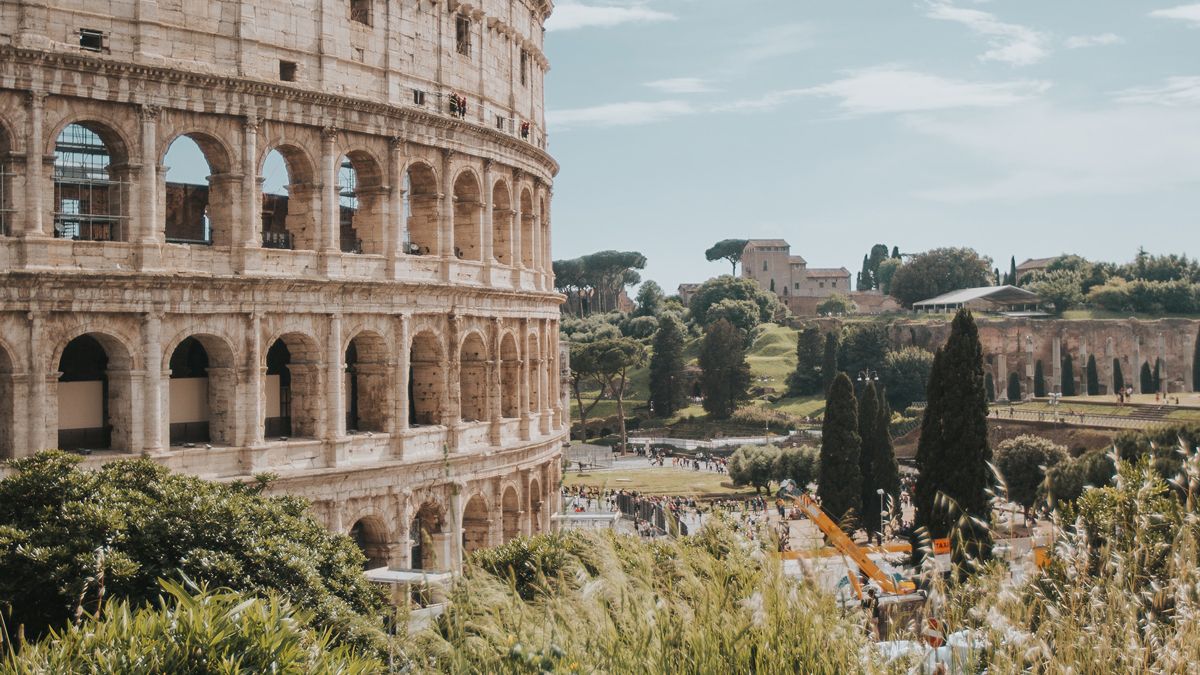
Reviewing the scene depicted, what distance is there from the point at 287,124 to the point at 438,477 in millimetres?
8153

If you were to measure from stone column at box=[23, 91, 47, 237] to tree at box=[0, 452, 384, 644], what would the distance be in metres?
5.89

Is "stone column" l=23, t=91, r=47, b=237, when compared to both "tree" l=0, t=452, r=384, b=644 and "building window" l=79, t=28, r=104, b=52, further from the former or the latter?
"tree" l=0, t=452, r=384, b=644

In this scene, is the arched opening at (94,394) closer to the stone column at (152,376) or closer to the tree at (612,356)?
the stone column at (152,376)

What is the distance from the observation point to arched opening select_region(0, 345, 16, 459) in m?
21.9

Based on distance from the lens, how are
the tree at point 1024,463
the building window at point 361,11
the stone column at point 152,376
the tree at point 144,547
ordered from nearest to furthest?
the tree at point 144,547, the stone column at point 152,376, the building window at point 361,11, the tree at point 1024,463

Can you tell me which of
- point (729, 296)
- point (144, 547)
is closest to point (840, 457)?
point (144, 547)

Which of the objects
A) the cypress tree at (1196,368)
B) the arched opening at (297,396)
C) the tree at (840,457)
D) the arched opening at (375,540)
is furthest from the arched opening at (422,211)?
the cypress tree at (1196,368)

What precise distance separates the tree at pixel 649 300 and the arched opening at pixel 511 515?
9310 cm

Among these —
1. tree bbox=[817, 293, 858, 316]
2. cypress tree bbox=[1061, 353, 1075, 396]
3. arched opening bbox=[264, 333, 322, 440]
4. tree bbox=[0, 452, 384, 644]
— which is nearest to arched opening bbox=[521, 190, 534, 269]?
arched opening bbox=[264, 333, 322, 440]

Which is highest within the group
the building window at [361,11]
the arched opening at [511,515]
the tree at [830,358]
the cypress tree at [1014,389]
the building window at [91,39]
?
the building window at [361,11]

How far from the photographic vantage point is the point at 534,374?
109 feet

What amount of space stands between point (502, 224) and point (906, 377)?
208 ft

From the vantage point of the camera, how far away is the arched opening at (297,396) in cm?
2577

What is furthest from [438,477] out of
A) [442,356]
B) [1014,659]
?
[1014,659]
